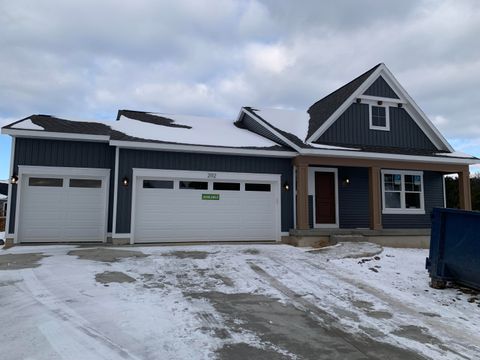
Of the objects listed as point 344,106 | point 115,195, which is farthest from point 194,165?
point 344,106

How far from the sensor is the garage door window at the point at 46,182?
447 inches

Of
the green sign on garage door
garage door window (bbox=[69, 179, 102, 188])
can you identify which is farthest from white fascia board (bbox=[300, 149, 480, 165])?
garage door window (bbox=[69, 179, 102, 188])

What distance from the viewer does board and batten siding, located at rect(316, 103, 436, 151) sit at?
13.7m

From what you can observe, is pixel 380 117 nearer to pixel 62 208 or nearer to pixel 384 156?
pixel 384 156

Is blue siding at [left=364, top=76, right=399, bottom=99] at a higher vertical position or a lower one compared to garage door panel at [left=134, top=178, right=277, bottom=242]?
higher

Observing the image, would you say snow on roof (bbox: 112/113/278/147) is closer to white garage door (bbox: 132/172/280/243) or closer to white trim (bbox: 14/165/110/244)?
white garage door (bbox: 132/172/280/243)

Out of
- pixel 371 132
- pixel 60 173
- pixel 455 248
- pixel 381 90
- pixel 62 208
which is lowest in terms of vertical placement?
pixel 455 248

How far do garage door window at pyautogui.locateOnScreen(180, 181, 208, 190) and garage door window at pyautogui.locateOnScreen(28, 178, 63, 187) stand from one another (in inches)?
148

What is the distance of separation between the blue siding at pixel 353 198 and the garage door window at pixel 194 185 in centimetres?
525

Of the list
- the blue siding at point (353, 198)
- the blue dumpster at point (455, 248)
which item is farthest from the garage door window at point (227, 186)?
the blue dumpster at point (455, 248)

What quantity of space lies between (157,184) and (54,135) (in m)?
3.36

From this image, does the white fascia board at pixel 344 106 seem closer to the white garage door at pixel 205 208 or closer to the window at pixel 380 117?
the window at pixel 380 117

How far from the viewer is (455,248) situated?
660cm

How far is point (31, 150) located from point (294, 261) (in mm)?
8455
